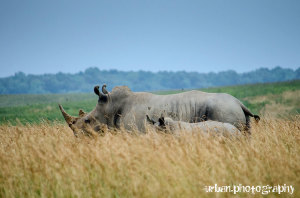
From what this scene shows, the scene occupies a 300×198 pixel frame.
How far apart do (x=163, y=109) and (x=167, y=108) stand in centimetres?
11

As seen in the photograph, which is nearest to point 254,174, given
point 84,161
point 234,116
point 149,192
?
point 149,192

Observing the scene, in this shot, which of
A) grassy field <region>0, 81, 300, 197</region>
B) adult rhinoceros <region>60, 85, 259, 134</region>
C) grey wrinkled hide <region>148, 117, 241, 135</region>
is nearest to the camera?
grassy field <region>0, 81, 300, 197</region>

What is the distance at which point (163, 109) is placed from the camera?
8.43m

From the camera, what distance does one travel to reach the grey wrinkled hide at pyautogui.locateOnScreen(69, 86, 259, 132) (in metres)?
7.88

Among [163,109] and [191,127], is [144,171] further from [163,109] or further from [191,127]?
[163,109]

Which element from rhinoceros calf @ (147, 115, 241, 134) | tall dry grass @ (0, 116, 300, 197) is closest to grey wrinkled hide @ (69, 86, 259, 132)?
rhinoceros calf @ (147, 115, 241, 134)

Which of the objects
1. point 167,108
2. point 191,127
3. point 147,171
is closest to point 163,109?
point 167,108

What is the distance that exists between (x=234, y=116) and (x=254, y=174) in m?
3.46

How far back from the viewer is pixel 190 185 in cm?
432

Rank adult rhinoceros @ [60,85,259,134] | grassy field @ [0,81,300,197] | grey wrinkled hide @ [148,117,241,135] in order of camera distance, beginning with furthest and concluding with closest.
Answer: adult rhinoceros @ [60,85,259,134]
grey wrinkled hide @ [148,117,241,135]
grassy field @ [0,81,300,197]

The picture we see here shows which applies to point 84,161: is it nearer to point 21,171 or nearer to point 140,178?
point 21,171

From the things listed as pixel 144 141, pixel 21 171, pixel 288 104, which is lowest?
pixel 288 104

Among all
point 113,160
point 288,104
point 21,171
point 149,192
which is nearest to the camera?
point 149,192

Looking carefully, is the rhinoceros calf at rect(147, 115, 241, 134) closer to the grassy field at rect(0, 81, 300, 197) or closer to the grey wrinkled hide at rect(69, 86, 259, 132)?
the grey wrinkled hide at rect(69, 86, 259, 132)
